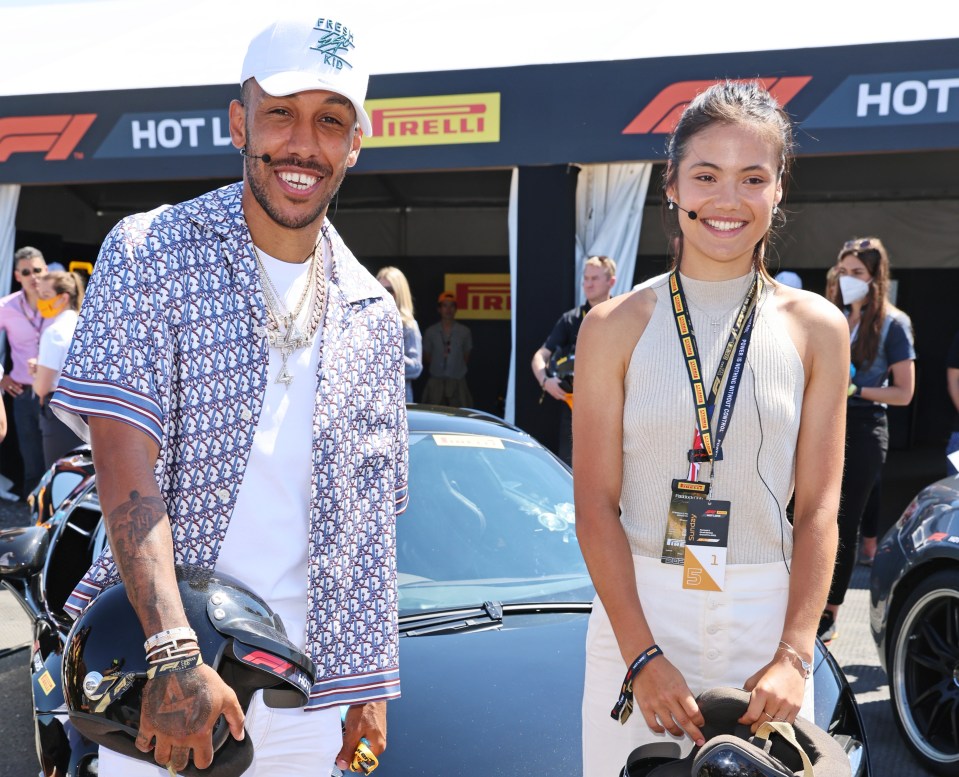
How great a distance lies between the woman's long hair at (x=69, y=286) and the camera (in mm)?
7012

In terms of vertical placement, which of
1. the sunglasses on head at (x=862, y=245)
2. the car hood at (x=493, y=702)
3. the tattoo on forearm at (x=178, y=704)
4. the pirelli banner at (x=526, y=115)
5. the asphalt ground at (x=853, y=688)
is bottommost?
the asphalt ground at (x=853, y=688)

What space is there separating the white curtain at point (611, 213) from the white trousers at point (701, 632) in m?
6.37

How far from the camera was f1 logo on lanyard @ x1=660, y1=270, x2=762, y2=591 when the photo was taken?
1781 millimetres

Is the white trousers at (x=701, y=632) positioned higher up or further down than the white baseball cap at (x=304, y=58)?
further down

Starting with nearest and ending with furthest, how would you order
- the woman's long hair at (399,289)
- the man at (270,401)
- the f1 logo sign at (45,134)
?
the man at (270,401), the woman's long hair at (399,289), the f1 logo sign at (45,134)

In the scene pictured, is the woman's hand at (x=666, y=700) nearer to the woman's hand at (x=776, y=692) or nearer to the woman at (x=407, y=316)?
the woman's hand at (x=776, y=692)

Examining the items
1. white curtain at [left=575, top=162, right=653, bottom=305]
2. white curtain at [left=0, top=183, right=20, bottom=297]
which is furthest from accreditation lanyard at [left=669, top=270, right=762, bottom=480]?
white curtain at [left=0, top=183, right=20, bottom=297]

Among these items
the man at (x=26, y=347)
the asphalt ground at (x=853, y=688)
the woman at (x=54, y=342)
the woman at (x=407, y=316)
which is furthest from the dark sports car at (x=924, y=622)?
the man at (x=26, y=347)

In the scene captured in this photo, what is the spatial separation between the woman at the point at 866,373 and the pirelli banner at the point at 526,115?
6.86 ft

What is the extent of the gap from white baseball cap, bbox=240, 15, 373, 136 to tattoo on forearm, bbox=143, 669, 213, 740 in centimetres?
98

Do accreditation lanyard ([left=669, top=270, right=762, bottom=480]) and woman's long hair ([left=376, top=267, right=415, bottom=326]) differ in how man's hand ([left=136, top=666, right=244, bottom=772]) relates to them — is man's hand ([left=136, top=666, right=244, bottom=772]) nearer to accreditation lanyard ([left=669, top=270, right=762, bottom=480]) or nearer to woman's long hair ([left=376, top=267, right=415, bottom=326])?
accreditation lanyard ([left=669, top=270, right=762, bottom=480])

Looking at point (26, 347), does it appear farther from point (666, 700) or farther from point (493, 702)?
point (666, 700)

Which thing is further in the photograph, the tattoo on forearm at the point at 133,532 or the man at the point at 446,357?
the man at the point at 446,357

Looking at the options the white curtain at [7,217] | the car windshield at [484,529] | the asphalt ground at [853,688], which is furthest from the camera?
the white curtain at [7,217]
